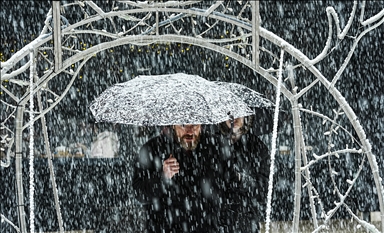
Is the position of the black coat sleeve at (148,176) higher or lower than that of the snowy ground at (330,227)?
higher

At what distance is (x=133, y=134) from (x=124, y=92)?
648 cm

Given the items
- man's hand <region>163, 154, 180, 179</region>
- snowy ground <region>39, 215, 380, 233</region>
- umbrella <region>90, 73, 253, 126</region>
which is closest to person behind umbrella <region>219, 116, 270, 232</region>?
umbrella <region>90, 73, 253, 126</region>

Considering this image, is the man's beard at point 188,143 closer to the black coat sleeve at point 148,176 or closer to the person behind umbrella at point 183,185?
the person behind umbrella at point 183,185

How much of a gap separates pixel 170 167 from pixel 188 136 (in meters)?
0.26

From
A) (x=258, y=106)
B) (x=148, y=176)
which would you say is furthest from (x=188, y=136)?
(x=258, y=106)

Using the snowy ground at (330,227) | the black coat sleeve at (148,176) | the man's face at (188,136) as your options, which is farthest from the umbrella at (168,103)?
the snowy ground at (330,227)

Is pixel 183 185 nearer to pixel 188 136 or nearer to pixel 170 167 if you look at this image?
pixel 170 167

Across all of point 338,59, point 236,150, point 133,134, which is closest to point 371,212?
point 338,59

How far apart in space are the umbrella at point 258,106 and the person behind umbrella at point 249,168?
1.10 feet

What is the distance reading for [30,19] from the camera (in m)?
10.5

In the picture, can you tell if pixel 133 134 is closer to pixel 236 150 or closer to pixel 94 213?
pixel 94 213

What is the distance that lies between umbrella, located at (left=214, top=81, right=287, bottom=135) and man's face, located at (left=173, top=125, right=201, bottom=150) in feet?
2.63

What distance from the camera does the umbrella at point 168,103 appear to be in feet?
14.3

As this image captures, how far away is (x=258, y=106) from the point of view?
16.8 ft
